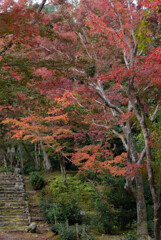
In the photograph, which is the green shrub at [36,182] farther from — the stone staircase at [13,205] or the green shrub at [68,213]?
the green shrub at [68,213]

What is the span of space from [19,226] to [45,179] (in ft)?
17.1

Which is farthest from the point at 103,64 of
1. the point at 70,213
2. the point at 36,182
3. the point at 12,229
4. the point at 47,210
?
the point at 36,182

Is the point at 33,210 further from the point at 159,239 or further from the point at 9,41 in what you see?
the point at 9,41

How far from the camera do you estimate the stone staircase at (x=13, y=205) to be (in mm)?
10180

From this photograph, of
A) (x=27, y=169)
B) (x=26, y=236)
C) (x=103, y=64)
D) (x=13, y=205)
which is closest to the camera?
(x=103, y=64)

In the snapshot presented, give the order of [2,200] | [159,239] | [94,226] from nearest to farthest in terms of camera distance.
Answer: [159,239]
[94,226]
[2,200]

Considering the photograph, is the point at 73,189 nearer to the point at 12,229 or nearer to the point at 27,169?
the point at 12,229

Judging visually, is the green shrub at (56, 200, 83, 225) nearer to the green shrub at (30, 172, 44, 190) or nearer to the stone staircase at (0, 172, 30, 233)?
the stone staircase at (0, 172, 30, 233)

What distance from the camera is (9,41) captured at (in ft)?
18.5

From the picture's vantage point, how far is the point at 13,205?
12.2 metres

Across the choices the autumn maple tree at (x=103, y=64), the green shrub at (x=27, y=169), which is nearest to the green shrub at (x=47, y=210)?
the autumn maple tree at (x=103, y=64)

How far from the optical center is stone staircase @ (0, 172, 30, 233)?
→ 10.2 metres

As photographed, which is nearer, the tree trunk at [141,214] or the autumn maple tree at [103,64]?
the autumn maple tree at [103,64]

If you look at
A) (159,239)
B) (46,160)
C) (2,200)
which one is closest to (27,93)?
(159,239)
